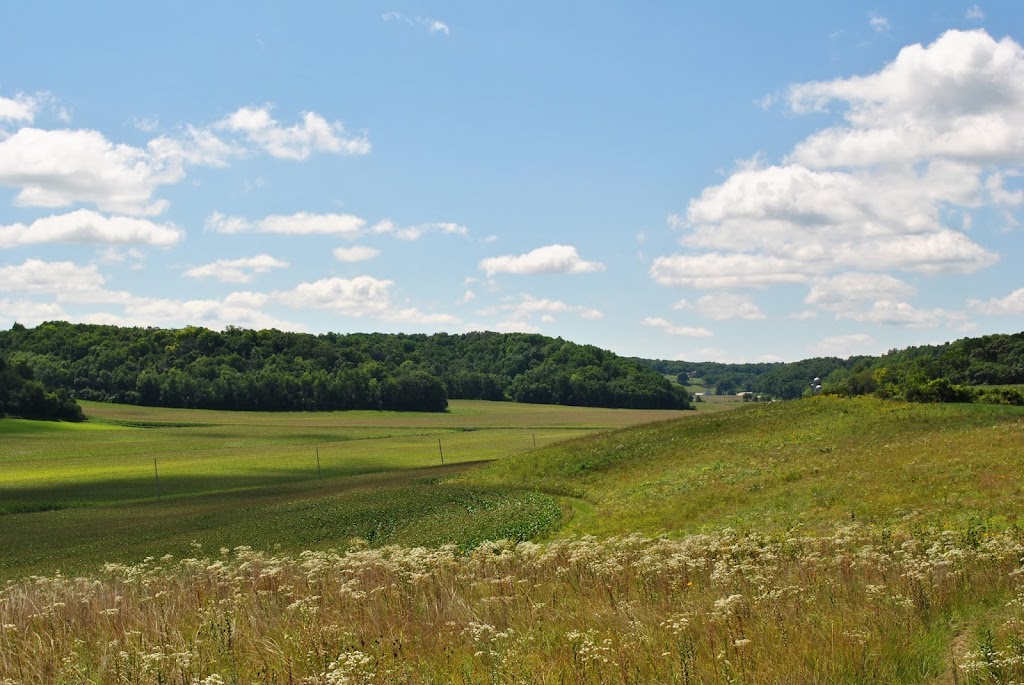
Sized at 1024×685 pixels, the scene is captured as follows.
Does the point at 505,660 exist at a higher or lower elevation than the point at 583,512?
higher

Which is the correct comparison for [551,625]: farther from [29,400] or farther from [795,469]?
[29,400]

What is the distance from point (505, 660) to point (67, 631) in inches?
260

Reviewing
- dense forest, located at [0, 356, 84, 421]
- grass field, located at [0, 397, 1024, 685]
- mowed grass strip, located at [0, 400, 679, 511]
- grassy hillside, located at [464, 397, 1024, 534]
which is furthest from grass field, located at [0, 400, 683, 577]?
dense forest, located at [0, 356, 84, 421]

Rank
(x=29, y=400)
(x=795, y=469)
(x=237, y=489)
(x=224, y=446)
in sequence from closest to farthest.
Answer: (x=795, y=469)
(x=237, y=489)
(x=224, y=446)
(x=29, y=400)

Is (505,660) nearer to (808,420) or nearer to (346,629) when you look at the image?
(346,629)

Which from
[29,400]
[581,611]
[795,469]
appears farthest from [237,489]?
[29,400]

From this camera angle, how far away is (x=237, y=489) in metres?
62.0

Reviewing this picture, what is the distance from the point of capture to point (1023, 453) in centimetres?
3594

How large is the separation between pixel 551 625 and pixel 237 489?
56.0 metres

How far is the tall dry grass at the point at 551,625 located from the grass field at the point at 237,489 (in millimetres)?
18968

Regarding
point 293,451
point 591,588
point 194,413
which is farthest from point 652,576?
point 194,413

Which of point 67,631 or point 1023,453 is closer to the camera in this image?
point 67,631

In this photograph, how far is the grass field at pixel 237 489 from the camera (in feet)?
118

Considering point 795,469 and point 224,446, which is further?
point 224,446
